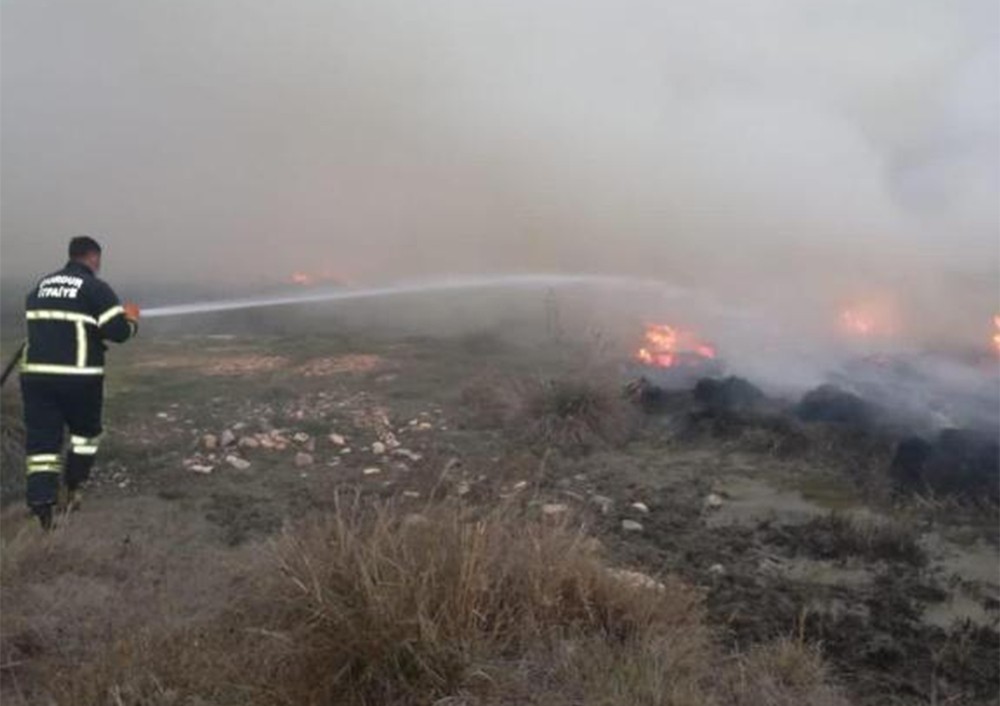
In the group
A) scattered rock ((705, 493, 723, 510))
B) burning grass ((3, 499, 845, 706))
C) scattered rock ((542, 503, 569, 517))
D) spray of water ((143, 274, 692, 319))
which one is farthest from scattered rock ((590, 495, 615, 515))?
spray of water ((143, 274, 692, 319))

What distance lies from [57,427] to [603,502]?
291 cm

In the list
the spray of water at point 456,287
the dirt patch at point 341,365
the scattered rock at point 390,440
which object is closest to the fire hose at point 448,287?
the spray of water at point 456,287

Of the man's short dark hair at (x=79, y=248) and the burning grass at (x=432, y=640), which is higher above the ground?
the man's short dark hair at (x=79, y=248)

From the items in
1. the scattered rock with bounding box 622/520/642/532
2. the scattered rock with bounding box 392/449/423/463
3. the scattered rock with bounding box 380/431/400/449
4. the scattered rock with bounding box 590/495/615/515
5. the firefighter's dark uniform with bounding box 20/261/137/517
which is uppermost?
the firefighter's dark uniform with bounding box 20/261/137/517

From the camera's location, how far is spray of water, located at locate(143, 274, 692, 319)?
34.9 ft

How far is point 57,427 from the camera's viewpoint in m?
4.72

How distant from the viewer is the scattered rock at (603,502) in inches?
191

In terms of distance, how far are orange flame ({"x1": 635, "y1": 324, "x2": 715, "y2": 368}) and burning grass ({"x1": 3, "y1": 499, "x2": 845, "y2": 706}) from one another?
17.0 feet

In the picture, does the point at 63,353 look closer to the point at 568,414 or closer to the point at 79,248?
the point at 79,248

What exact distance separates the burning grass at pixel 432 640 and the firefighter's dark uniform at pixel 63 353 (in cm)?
193

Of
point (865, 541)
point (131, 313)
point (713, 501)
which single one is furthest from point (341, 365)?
point (865, 541)

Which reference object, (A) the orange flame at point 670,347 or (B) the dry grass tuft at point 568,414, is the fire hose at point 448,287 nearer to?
(A) the orange flame at point 670,347

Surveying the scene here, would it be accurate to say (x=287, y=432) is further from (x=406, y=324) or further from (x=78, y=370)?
(x=406, y=324)

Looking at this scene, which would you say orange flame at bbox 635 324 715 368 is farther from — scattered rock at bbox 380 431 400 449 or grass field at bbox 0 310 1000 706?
scattered rock at bbox 380 431 400 449
